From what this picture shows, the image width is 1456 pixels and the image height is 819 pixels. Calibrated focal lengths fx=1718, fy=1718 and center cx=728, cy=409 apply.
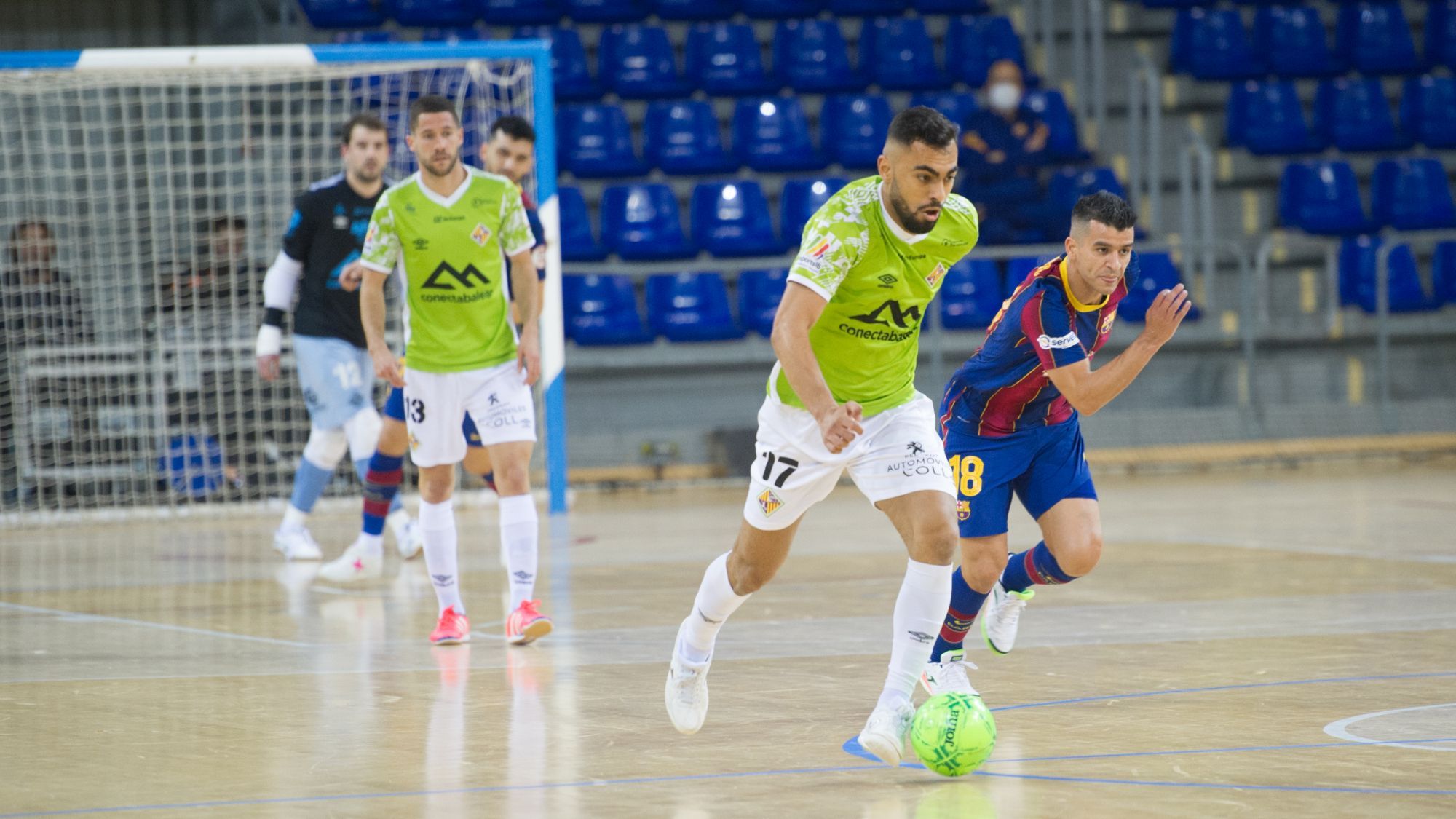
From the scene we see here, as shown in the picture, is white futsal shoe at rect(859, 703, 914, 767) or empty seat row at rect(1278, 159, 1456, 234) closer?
white futsal shoe at rect(859, 703, 914, 767)

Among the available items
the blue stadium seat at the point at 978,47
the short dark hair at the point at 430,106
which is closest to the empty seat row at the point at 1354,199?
the blue stadium seat at the point at 978,47

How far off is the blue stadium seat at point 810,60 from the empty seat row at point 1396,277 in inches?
202

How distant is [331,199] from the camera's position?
9.87 m

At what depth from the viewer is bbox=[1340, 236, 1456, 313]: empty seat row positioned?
16.3 m

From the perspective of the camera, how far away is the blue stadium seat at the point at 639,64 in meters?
17.1

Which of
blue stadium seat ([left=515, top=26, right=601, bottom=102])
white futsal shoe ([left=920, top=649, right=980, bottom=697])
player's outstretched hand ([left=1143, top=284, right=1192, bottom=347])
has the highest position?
blue stadium seat ([left=515, top=26, right=601, bottom=102])

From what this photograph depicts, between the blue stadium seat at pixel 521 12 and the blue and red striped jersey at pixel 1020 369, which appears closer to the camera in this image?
the blue and red striped jersey at pixel 1020 369

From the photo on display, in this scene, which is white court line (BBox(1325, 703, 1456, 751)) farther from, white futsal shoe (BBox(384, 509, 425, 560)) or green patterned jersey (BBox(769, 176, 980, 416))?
white futsal shoe (BBox(384, 509, 425, 560))

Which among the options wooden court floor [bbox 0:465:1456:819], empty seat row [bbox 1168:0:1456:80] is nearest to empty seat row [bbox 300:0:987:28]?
empty seat row [bbox 1168:0:1456:80]

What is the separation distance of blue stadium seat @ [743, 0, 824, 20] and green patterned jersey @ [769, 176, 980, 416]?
13.2 meters

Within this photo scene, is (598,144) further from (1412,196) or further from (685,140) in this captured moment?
(1412,196)

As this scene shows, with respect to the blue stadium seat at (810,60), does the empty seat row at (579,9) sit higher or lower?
higher

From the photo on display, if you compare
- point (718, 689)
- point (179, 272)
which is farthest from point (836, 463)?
point (179, 272)

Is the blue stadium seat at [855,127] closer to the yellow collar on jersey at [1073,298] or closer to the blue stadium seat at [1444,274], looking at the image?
the blue stadium seat at [1444,274]
